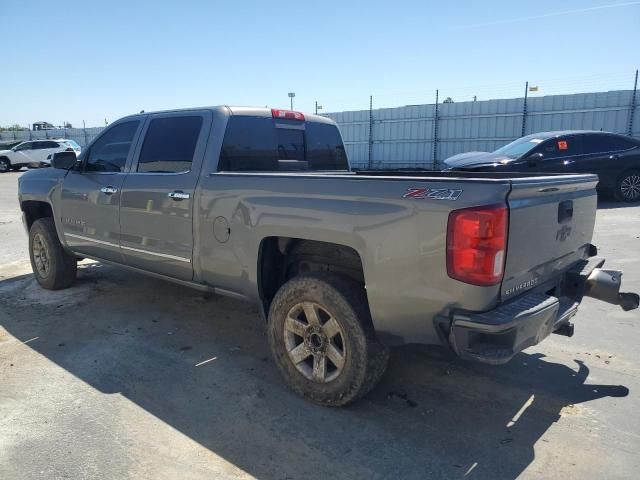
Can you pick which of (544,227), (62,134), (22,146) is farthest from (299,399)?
(62,134)

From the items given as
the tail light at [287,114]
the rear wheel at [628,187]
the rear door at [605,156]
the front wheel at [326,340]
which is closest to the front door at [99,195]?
the tail light at [287,114]

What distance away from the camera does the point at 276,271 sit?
11.9ft

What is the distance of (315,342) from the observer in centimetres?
321

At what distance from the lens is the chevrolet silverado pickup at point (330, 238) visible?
2508 millimetres

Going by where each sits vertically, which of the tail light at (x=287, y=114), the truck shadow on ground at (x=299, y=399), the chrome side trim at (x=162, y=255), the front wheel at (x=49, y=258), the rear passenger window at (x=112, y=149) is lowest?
the truck shadow on ground at (x=299, y=399)

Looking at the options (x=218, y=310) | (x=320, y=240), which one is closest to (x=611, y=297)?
(x=320, y=240)

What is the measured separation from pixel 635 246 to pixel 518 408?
519cm

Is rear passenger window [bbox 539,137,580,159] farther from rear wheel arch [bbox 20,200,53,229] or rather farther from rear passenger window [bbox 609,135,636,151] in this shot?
rear wheel arch [bbox 20,200,53,229]

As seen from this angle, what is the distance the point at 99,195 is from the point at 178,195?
1.32m

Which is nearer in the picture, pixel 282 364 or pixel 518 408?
pixel 518 408

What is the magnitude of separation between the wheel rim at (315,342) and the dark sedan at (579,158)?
7.52 meters

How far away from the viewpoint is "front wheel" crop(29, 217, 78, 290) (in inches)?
220

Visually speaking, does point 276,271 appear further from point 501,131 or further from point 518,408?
point 501,131

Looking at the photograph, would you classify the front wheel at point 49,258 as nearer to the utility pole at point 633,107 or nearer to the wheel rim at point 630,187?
the wheel rim at point 630,187
